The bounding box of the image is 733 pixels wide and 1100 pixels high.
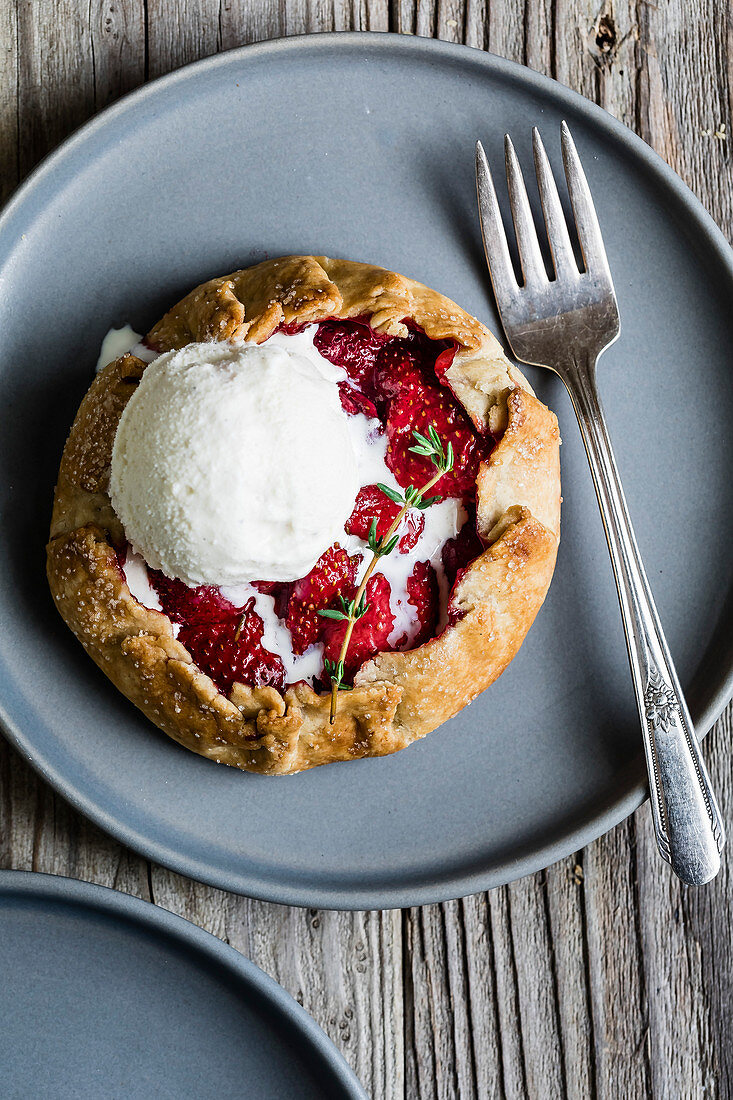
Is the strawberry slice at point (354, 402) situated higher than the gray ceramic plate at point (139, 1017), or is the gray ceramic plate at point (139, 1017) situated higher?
the strawberry slice at point (354, 402)

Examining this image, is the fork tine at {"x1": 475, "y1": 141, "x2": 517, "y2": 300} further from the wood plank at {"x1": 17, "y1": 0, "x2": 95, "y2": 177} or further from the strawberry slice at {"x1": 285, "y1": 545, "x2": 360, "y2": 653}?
the wood plank at {"x1": 17, "y1": 0, "x2": 95, "y2": 177}

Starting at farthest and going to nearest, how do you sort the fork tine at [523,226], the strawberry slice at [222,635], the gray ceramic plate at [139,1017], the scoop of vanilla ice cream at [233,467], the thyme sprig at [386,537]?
the fork tine at [523,226], the gray ceramic plate at [139,1017], the strawberry slice at [222,635], the thyme sprig at [386,537], the scoop of vanilla ice cream at [233,467]

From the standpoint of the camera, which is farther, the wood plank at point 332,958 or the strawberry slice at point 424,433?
the wood plank at point 332,958

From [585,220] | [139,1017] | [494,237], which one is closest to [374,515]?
[494,237]

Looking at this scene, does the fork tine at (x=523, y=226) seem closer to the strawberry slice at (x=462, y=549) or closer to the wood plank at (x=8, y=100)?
the strawberry slice at (x=462, y=549)

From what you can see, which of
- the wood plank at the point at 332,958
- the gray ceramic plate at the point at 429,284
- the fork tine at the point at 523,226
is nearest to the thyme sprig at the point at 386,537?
the gray ceramic plate at the point at 429,284

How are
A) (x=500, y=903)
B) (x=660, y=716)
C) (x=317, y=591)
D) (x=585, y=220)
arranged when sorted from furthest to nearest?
(x=500, y=903) < (x=585, y=220) < (x=660, y=716) < (x=317, y=591)

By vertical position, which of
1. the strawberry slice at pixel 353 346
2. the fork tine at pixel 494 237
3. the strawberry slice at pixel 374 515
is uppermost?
the fork tine at pixel 494 237

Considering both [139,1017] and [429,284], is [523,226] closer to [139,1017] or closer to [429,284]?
[429,284]
